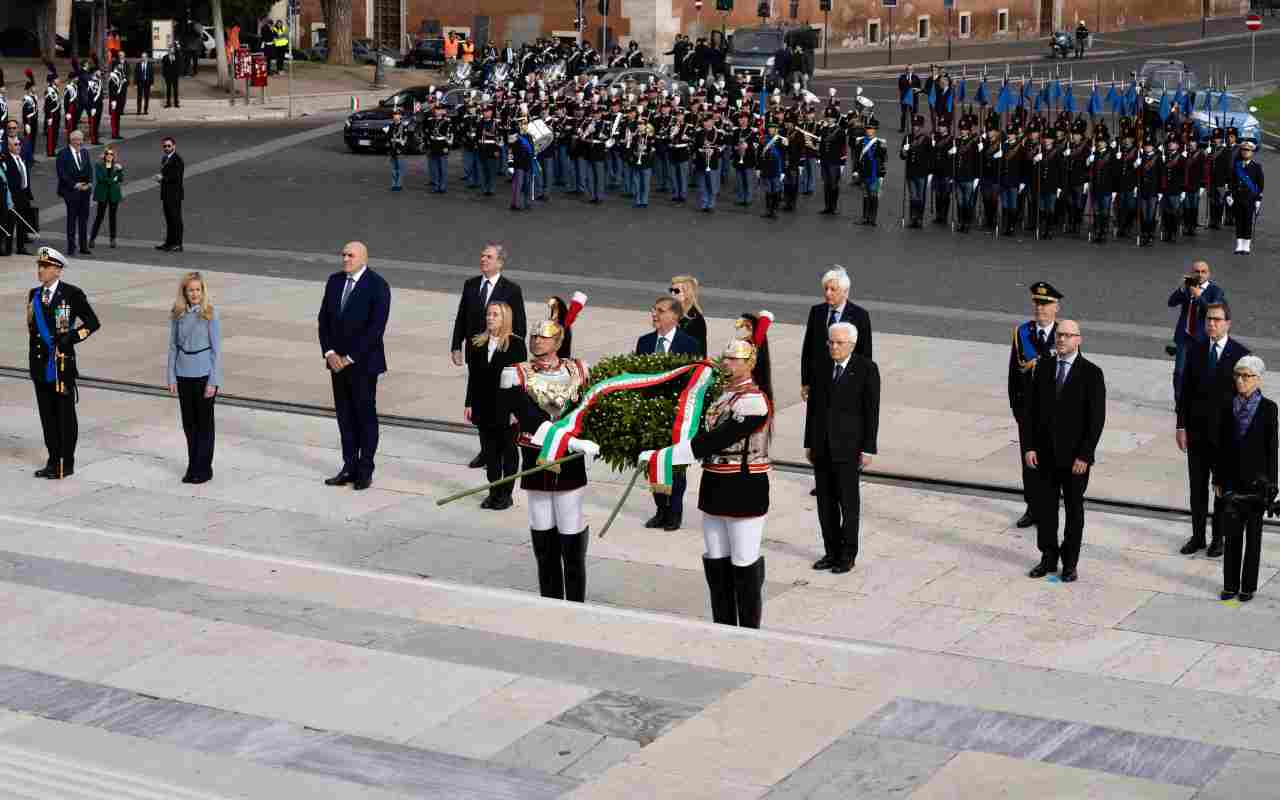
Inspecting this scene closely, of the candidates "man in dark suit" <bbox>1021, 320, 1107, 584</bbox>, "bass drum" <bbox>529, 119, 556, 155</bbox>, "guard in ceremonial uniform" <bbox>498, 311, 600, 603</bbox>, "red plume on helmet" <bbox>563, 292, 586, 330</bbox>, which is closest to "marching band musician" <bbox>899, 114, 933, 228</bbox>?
"bass drum" <bbox>529, 119, 556, 155</bbox>

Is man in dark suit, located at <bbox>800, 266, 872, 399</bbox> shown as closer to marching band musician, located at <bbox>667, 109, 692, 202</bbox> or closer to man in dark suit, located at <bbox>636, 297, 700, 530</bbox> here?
man in dark suit, located at <bbox>636, 297, 700, 530</bbox>

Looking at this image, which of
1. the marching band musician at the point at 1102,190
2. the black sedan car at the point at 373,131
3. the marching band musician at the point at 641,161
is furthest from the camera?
the black sedan car at the point at 373,131

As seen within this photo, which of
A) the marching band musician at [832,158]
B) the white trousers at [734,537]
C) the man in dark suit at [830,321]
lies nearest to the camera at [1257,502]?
the man in dark suit at [830,321]

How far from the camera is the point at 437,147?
105ft

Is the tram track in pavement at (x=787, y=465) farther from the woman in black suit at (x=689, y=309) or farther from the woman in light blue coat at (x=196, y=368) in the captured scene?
the woman in light blue coat at (x=196, y=368)

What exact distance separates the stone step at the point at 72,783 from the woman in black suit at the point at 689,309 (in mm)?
5284

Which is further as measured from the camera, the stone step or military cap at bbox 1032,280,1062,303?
military cap at bbox 1032,280,1062,303

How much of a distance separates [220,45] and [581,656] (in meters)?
41.2

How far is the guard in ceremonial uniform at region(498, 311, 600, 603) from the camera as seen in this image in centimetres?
1025

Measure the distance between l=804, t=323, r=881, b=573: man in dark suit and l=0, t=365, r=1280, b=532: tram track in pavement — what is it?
2.21m

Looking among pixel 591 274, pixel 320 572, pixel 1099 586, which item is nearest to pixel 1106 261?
pixel 591 274

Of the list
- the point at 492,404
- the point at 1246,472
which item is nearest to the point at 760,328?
the point at 1246,472

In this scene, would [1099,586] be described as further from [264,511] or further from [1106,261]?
[1106,261]

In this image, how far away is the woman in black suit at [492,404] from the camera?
13094mm
